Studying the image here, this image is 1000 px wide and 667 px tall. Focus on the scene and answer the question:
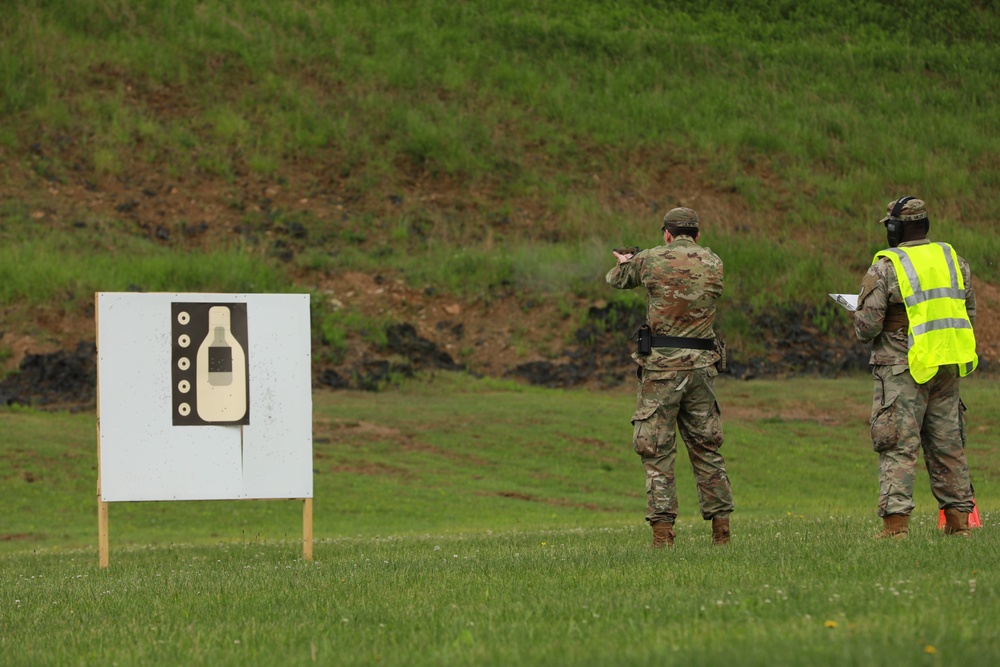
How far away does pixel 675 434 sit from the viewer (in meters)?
9.98

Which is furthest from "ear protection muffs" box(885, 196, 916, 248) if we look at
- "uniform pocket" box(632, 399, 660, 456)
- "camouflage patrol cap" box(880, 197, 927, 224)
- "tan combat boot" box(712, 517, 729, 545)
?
"tan combat boot" box(712, 517, 729, 545)

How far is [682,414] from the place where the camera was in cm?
1016

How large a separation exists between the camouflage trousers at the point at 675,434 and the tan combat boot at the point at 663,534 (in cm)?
4

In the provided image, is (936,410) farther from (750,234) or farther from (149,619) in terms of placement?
(750,234)

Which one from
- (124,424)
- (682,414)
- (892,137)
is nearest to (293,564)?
(124,424)

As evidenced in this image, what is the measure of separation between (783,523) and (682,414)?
377 centimetres

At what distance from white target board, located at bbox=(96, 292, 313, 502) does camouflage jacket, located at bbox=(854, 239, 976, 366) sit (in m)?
4.42

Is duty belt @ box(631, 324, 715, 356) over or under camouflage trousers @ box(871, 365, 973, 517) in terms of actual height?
over

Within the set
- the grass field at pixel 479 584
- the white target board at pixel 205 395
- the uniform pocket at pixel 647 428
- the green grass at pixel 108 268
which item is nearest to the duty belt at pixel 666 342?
the uniform pocket at pixel 647 428

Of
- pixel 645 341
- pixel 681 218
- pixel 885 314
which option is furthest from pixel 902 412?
pixel 681 218

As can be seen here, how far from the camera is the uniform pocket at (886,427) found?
948 centimetres

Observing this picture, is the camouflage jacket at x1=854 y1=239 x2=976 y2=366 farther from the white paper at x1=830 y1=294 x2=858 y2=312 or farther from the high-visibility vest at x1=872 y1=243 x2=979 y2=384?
the white paper at x1=830 y1=294 x2=858 y2=312

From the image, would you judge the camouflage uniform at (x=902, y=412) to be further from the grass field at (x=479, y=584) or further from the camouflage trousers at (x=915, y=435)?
the grass field at (x=479, y=584)

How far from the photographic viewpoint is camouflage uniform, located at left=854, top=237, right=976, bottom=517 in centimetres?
949
